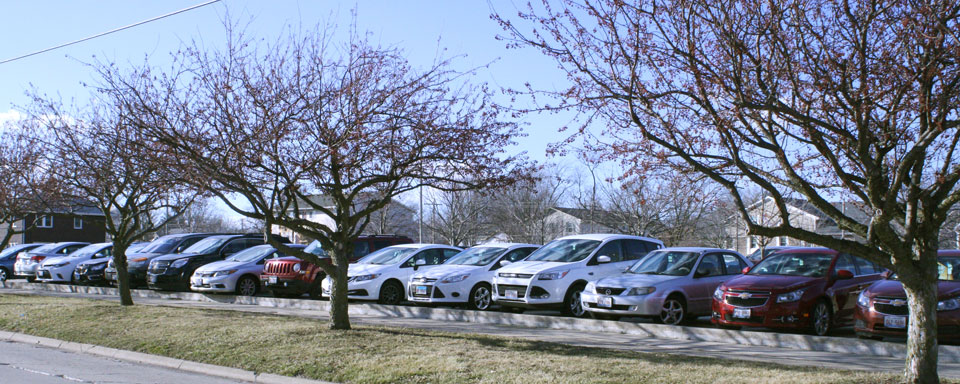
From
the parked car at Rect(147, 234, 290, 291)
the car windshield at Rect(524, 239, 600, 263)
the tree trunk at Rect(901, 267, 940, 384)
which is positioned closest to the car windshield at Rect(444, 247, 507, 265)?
the car windshield at Rect(524, 239, 600, 263)

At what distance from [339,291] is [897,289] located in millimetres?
Answer: 7937

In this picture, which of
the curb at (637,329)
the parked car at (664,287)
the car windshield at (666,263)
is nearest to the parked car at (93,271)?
the curb at (637,329)

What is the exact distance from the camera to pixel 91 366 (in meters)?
10.9

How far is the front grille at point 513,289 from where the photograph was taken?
15.3 meters

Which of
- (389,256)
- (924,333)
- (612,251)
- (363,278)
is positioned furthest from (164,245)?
(924,333)

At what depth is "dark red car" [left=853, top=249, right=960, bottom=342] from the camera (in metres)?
10.6

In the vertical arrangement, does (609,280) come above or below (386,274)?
below

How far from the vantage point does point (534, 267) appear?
15.4m

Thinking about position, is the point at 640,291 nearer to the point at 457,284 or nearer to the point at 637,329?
the point at 637,329

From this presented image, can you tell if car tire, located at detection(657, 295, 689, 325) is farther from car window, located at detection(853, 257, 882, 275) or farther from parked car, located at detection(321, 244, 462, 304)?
parked car, located at detection(321, 244, 462, 304)

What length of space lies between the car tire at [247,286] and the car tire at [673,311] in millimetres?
11080

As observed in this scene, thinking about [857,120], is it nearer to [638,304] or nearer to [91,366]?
[638,304]

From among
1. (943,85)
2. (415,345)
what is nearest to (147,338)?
(415,345)

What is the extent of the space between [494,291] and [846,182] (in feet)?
30.0
